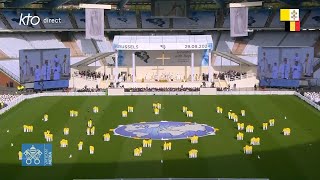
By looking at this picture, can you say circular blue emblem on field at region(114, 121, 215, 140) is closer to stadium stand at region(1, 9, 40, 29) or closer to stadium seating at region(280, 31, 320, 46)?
stadium seating at region(280, 31, 320, 46)

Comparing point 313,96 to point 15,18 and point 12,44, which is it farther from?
point 15,18

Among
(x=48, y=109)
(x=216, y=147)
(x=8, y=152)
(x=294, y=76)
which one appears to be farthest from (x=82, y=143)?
(x=294, y=76)

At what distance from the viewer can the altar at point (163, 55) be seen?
98.9 metres

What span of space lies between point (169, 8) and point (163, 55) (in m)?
12.1

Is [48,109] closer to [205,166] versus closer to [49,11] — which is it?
[205,166]

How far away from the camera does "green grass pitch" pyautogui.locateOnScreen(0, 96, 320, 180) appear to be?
48.1 meters

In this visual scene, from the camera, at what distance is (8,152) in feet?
179

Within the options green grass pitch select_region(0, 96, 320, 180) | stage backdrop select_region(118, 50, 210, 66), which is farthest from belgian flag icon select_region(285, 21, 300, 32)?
green grass pitch select_region(0, 96, 320, 180)

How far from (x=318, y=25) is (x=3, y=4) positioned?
1786 inches

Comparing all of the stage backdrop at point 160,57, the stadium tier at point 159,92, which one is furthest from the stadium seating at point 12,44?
the stage backdrop at point 160,57

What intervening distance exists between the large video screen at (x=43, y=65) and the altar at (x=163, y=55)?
7983 mm

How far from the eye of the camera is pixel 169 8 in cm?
11206

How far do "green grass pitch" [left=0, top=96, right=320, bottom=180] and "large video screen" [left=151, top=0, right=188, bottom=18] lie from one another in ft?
97.4

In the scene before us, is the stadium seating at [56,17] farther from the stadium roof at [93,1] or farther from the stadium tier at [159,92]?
the stadium roof at [93,1]
